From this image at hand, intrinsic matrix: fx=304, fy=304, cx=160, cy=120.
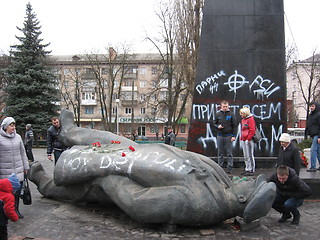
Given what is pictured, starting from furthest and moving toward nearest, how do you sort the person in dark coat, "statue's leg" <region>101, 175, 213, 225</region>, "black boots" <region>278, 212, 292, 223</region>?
"black boots" <region>278, 212, 292, 223</region>
the person in dark coat
"statue's leg" <region>101, 175, 213, 225</region>

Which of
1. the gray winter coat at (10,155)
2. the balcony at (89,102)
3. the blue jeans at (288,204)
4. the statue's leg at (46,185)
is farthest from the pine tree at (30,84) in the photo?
the balcony at (89,102)

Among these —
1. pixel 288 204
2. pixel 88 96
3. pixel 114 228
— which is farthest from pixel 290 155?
pixel 88 96

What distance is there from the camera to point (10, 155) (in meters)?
4.88

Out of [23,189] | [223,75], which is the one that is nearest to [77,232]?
[23,189]

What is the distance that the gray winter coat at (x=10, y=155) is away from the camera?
4.82m

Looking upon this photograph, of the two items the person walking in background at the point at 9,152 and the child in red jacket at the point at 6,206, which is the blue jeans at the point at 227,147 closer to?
the person walking in background at the point at 9,152

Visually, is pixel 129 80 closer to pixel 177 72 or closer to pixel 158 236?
pixel 177 72

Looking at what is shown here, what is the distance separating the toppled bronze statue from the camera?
12.9 ft

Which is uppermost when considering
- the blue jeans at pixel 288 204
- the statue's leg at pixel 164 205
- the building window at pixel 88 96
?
the building window at pixel 88 96

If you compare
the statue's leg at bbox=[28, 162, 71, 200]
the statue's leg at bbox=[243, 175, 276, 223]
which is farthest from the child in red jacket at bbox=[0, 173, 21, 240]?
the statue's leg at bbox=[243, 175, 276, 223]

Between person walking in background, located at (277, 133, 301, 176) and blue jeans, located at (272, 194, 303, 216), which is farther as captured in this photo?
person walking in background, located at (277, 133, 301, 176)

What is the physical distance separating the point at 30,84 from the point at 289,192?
2371cm

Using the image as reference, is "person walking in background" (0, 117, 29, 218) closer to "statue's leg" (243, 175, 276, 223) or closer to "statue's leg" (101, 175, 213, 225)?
"statue's leg" (101, 175, 213, 225)

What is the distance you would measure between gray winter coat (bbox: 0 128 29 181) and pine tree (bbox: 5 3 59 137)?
2050cm
